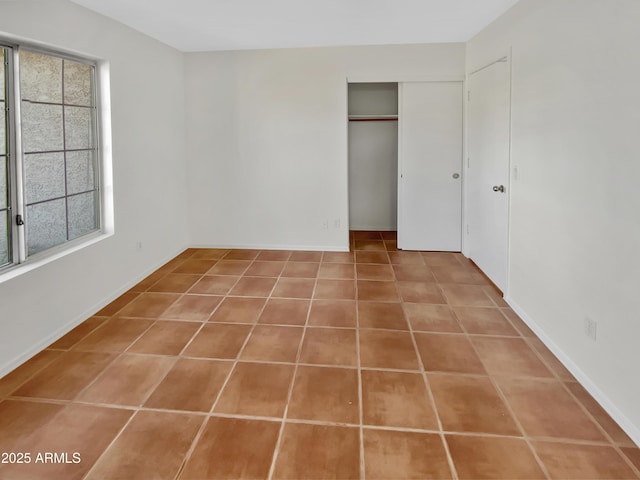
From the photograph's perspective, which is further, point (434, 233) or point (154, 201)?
point (434, 233)

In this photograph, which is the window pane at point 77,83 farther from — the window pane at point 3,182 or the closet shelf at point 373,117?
the closet shelf at point 373,117

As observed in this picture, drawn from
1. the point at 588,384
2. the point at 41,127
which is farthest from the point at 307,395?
the point at 41,127

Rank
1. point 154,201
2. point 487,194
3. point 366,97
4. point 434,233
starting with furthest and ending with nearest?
point 366,97, point 434,233, point 154,201, point 487,194

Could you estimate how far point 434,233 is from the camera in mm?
5547

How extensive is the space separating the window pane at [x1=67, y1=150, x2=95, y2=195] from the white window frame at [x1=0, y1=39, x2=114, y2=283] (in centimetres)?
9

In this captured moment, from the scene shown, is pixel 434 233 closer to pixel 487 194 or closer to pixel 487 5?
pixel 487 194

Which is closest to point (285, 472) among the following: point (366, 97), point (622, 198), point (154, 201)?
point (622, 198)

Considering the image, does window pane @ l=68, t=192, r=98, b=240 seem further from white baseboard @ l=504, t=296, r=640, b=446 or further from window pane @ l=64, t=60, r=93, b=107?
white baseboard @ l=504, t=296, r=640, b=446

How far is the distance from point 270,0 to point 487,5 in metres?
1.78

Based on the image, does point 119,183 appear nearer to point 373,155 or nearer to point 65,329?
point 65,329

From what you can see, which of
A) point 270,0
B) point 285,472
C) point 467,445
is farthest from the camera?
point 270,0

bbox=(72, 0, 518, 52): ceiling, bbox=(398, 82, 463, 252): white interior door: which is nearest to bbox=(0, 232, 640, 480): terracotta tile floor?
bbox=(398, 82, 463, 252): white interior door

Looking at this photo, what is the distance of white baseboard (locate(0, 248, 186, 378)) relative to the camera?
2.74 metres

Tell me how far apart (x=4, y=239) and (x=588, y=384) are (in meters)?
3.68
